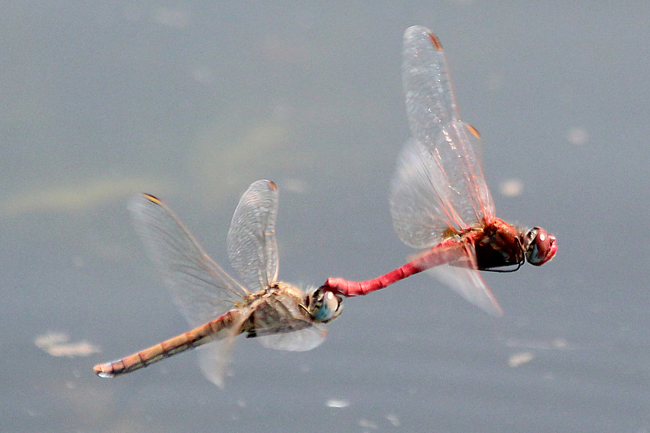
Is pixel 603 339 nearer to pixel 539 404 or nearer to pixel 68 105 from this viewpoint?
pixel 539 404

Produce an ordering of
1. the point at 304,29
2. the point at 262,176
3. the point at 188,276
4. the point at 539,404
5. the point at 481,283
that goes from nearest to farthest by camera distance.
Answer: the point at 481,283, the point at 188,276, the point at 539,404, the point at 262,176, the point at 304,29

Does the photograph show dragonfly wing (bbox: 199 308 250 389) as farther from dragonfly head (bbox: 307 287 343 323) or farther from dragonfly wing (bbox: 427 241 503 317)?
dragonfly wing (bbox: 427 241 503 317)

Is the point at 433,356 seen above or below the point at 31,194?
below

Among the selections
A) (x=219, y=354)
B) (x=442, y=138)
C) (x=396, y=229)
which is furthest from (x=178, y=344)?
(x=442, y=138)

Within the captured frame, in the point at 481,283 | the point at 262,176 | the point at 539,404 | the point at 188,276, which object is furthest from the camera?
the point at 262,176

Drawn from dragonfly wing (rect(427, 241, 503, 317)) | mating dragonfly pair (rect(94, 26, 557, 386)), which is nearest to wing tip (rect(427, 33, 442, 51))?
mating dragonfly pair (rect(94, 26, 557, 386))

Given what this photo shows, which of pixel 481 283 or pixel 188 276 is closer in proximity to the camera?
pixel 481 283

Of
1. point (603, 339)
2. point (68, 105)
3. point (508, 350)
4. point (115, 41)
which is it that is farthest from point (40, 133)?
point (603, 339)

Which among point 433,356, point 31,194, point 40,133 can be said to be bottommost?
point 433,356
